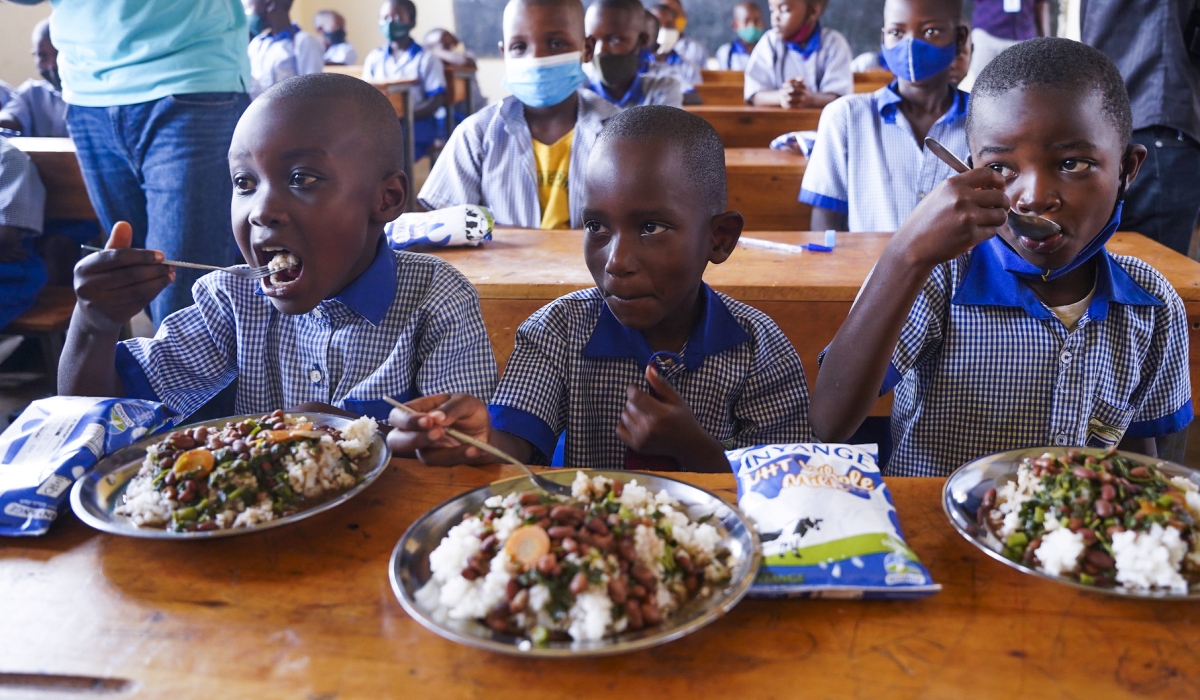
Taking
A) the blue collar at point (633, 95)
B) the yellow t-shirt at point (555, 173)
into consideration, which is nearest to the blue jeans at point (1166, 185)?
the yellow t-shirt at point (555, 173)

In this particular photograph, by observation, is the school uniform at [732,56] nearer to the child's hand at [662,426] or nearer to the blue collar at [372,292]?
the blue collar at [372,292]

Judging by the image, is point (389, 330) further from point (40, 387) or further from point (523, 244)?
point (40, 387)

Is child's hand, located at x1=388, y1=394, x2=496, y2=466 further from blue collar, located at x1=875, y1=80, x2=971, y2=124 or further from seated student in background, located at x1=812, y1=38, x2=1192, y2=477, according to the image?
blue collar, located at x1=875, y1=80, x2=971, y2=124

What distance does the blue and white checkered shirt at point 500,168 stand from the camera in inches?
112

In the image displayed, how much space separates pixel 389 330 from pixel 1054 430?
1.08m

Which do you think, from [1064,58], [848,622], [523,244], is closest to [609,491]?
[848,622]

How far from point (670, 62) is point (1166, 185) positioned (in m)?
5.86

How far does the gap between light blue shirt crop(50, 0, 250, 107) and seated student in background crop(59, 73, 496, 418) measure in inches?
43.7

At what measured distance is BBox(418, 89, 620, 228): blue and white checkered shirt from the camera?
2.85m

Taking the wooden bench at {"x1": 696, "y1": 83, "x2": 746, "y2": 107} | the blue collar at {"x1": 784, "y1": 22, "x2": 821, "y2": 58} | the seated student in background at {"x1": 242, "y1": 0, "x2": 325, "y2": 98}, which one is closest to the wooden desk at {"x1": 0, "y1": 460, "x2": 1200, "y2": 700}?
the blue collar at {"x1": 784, "y1": 22, "x2": 821, "y2": 58}

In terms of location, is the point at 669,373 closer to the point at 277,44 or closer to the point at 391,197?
the point at 391,197

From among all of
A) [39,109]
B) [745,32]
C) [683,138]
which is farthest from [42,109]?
[745,32]

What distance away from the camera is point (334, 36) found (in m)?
12.0

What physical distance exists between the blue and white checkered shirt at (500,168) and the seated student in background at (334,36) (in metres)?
9.85
